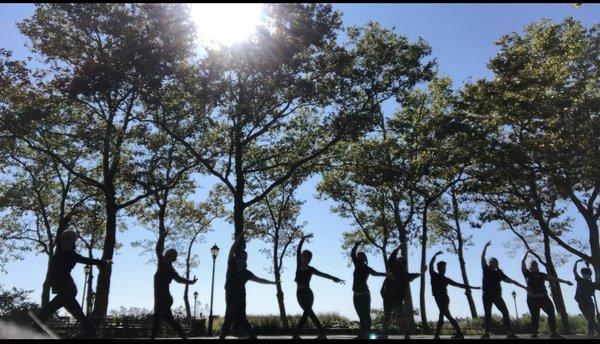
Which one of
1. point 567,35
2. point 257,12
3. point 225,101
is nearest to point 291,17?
point 257,12

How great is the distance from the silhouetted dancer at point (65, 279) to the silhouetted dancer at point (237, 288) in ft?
7.43

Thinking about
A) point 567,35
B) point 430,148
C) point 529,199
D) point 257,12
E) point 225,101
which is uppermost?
point 567,35

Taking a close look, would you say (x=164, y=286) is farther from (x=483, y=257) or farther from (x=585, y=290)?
(x=585, y=290)

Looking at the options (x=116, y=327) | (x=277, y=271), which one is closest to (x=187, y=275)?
(x=277, y=271)

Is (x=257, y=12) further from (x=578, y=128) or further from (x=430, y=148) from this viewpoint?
(x=578, y=128)

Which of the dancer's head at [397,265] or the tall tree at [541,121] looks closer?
the dancer's head at [397,265]

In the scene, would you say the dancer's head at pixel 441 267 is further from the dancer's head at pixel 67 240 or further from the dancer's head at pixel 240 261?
the dancer's head at pixel 67 240

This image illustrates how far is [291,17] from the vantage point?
21.6m

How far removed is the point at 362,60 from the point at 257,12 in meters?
6.95

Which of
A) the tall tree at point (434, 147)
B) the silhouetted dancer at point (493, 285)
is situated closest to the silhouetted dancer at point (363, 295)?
the silhouetted dancer at point (493, 285)

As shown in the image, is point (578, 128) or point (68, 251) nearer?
point (68, 251)

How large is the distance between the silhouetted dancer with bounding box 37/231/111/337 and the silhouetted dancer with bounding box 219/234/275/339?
7.43 ft

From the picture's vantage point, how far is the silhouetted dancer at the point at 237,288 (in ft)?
32.4

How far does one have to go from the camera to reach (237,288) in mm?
9906
